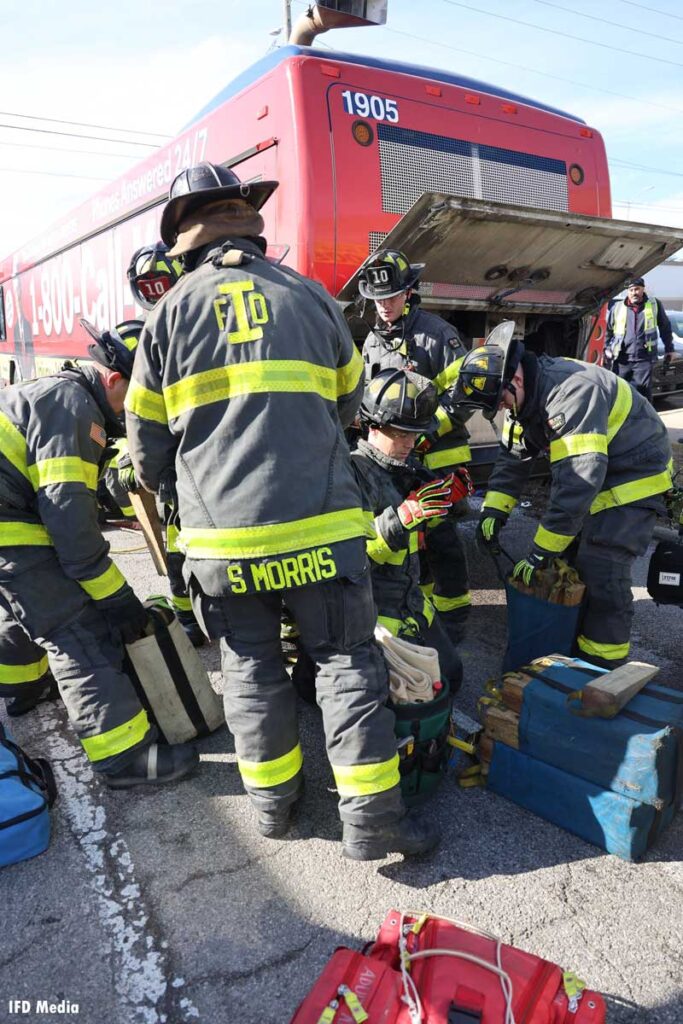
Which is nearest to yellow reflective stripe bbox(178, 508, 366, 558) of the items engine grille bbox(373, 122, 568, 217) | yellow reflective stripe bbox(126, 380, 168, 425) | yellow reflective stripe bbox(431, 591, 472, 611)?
yellow reflective stripe bbox(126, 380, 168, 425)

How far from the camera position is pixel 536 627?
318 centimetres

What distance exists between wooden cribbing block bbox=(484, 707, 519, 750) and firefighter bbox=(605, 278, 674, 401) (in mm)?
6888

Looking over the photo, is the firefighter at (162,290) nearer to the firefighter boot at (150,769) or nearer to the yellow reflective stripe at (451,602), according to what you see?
the firefighter boot at (150,769)

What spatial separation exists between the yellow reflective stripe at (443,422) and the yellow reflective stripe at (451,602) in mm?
891

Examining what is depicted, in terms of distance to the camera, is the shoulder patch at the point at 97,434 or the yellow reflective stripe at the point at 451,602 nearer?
the shoulder patch at the point at 97,434

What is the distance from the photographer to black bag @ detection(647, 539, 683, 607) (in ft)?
10.3

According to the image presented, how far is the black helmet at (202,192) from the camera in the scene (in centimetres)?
214

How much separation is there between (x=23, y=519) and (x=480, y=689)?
2.11 metres

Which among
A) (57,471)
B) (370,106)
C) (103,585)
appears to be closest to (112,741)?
(103,585)

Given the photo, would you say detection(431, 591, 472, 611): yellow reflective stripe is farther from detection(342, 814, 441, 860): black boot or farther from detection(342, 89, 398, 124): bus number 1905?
Result: detection(342, 89, 398, 124): bus number 1905

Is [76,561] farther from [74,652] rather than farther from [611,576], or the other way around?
[611,576]

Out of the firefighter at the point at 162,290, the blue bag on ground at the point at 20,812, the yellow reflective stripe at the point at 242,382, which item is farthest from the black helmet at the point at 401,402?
the blue bag on ground at the point at 20,812

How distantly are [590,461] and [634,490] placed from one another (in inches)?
14.3

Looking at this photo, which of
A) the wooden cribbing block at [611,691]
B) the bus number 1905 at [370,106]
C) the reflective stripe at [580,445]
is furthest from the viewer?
the bus number 1905 at [370,106]
